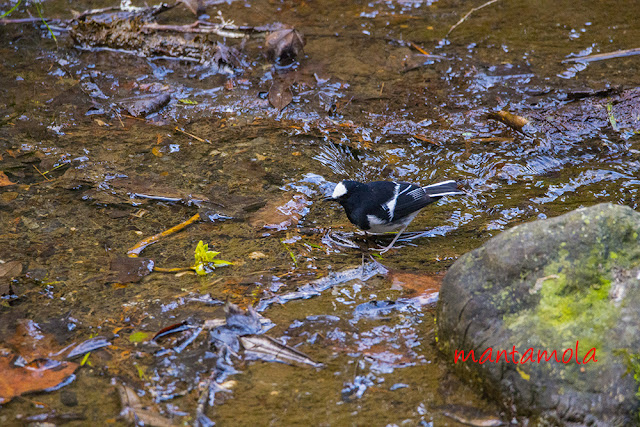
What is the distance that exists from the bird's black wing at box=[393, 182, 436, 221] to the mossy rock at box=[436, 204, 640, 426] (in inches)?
60.9

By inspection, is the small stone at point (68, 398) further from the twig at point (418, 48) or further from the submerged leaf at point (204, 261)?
the twig at point (418, 48)

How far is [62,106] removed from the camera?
6.04m

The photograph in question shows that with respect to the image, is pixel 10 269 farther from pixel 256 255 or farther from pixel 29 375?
pixel 256 255

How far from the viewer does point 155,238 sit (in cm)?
429

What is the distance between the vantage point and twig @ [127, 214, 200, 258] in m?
4.12

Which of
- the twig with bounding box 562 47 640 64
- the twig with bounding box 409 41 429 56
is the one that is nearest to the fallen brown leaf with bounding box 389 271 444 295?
the twig with bounding box 409 41 429 56

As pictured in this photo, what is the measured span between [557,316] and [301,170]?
2975 mm

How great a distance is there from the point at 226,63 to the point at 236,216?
290 centimetres

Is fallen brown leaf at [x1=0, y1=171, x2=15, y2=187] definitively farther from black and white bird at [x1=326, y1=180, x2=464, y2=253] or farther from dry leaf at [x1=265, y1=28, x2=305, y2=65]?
dry leaf at [x1=265, y1=28, x2=305, y2=65]

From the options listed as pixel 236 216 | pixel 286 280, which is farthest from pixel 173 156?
pixel 286 280

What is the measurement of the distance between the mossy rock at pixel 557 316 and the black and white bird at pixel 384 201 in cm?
150

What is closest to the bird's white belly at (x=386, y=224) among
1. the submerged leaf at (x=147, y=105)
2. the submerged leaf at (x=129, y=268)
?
the submerged leaf at (x=129, y=268)

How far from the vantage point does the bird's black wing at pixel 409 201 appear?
4.54 m

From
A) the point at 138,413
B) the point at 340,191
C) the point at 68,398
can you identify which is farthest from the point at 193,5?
the point at 138,413
